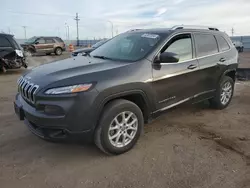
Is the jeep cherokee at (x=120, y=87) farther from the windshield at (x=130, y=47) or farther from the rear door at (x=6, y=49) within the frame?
the rear door at (x=6, y=49)

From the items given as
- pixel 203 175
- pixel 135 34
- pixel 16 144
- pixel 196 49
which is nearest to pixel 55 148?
pixel 16 144

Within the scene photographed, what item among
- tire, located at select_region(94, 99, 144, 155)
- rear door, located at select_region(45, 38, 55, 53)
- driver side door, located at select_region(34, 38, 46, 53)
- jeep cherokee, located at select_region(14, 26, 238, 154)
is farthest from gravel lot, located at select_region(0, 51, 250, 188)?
rear door, located at select_region(45, 38, 55, 53)

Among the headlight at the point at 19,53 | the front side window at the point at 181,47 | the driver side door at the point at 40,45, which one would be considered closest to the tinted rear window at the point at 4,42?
Result: the headlight at the point at 19,53

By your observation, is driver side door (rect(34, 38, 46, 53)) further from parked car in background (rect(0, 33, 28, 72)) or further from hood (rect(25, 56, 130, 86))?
hood (rect(25, 56, 130, 86))

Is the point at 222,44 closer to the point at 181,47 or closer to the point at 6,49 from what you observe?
the point at 181,47

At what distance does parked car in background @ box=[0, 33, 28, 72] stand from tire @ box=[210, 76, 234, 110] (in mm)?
8787

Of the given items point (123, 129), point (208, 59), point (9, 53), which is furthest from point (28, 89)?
point (9, 53)

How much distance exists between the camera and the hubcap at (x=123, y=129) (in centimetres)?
329

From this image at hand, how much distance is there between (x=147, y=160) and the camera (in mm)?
3271

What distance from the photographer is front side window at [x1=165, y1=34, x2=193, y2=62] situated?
3.98 m

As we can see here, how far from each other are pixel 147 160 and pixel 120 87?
40.5 inches

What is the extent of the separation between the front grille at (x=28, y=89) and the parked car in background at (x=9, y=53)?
801cm

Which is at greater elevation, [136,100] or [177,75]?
[177,75]

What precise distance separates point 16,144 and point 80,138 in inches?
51.7
